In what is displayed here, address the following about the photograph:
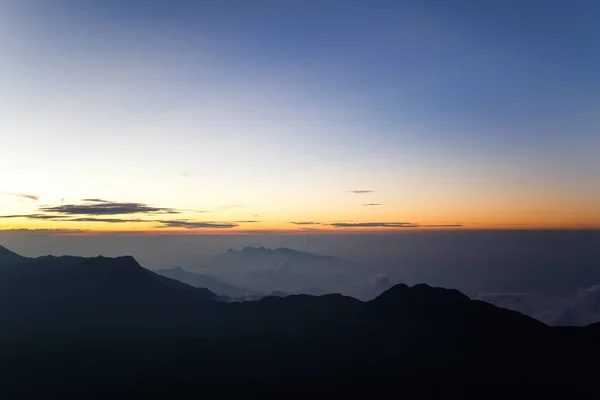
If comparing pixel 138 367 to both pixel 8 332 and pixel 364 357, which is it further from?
pixel 364 357

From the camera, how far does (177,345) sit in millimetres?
194125

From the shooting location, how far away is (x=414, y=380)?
179 metres

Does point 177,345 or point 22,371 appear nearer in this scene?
point 22,371

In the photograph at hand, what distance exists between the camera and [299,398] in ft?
538

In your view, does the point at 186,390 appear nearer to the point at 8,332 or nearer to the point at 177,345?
the point at 177,345

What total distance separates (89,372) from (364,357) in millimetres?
114284

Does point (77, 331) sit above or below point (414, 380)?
above

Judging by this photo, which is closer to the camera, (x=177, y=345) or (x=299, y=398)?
(x=299, y=398)

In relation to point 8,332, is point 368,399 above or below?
below

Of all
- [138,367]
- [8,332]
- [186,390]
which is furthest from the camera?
[8,332]

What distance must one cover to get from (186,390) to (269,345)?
45.3 m


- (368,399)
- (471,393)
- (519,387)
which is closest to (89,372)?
(368,399)

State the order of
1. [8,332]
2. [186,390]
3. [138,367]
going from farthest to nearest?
[8,332]
[138,367]
[186,390]

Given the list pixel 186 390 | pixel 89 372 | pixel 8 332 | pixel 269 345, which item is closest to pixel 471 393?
pixel 269 345
